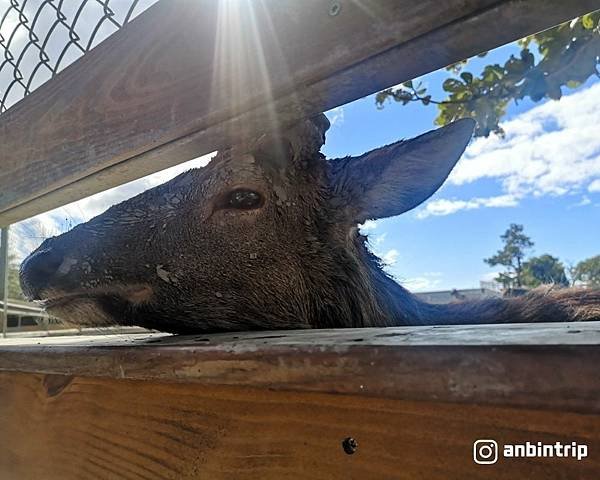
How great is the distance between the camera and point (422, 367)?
700 mm

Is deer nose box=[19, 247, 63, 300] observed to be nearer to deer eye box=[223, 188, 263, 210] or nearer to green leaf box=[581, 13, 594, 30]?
deer eye box=[223, 188, 263, 210]

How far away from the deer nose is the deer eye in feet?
2.42

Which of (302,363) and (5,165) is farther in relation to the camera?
(5,165)

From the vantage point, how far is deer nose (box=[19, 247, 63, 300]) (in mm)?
2215

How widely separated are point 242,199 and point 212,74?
36.7 inches

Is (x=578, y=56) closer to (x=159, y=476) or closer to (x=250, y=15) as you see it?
(x=250, y=15)

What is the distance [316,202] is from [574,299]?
1346 mm

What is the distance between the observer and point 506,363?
64cm

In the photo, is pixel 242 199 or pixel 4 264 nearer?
pixel 242 199

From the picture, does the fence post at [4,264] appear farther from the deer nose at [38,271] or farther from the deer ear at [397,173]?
the deer ear at [397,173]

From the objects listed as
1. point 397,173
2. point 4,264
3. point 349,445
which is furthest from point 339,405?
point 4,264

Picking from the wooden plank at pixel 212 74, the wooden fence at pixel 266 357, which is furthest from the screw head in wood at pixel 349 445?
the wooden plank at pixel 212 74

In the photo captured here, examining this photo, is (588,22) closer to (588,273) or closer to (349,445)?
(349,445)

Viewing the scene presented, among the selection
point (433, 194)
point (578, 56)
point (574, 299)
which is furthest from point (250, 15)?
point (578, 56)
